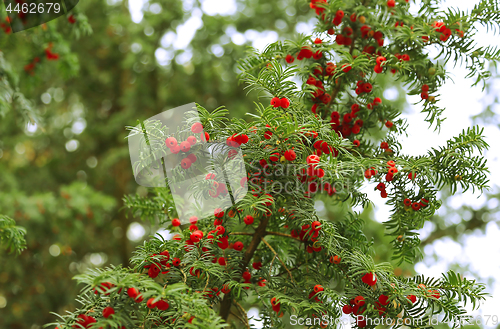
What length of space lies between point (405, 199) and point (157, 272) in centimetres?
55

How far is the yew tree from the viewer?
671 millimetres

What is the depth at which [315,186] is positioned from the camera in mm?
859

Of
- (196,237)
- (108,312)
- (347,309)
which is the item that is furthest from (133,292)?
(347,309)

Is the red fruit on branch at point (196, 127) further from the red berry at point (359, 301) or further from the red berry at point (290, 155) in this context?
the red berry at point (359, 301)

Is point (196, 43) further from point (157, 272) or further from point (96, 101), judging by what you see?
point (157, 272)

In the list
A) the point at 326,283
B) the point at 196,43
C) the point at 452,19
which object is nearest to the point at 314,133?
the point at 326,283

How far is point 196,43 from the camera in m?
2.94

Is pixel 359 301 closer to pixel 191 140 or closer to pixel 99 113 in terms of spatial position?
pixel 191 140

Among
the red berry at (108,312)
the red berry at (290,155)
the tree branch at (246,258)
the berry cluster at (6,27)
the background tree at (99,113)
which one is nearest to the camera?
the red berry at (108,312)

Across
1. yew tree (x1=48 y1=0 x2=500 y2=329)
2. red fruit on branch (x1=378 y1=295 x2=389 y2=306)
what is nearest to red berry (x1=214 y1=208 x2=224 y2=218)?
yew tree (x1=48 y1=0 x2=500 y2=329)

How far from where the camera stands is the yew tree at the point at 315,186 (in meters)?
0.67

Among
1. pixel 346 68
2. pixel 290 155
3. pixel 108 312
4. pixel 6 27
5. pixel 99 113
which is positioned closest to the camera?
pixel 108 312

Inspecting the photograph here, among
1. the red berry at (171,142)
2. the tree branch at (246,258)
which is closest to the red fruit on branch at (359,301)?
the tree branch at (246,258)

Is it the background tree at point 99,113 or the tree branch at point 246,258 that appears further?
the background tree at point 99,113
